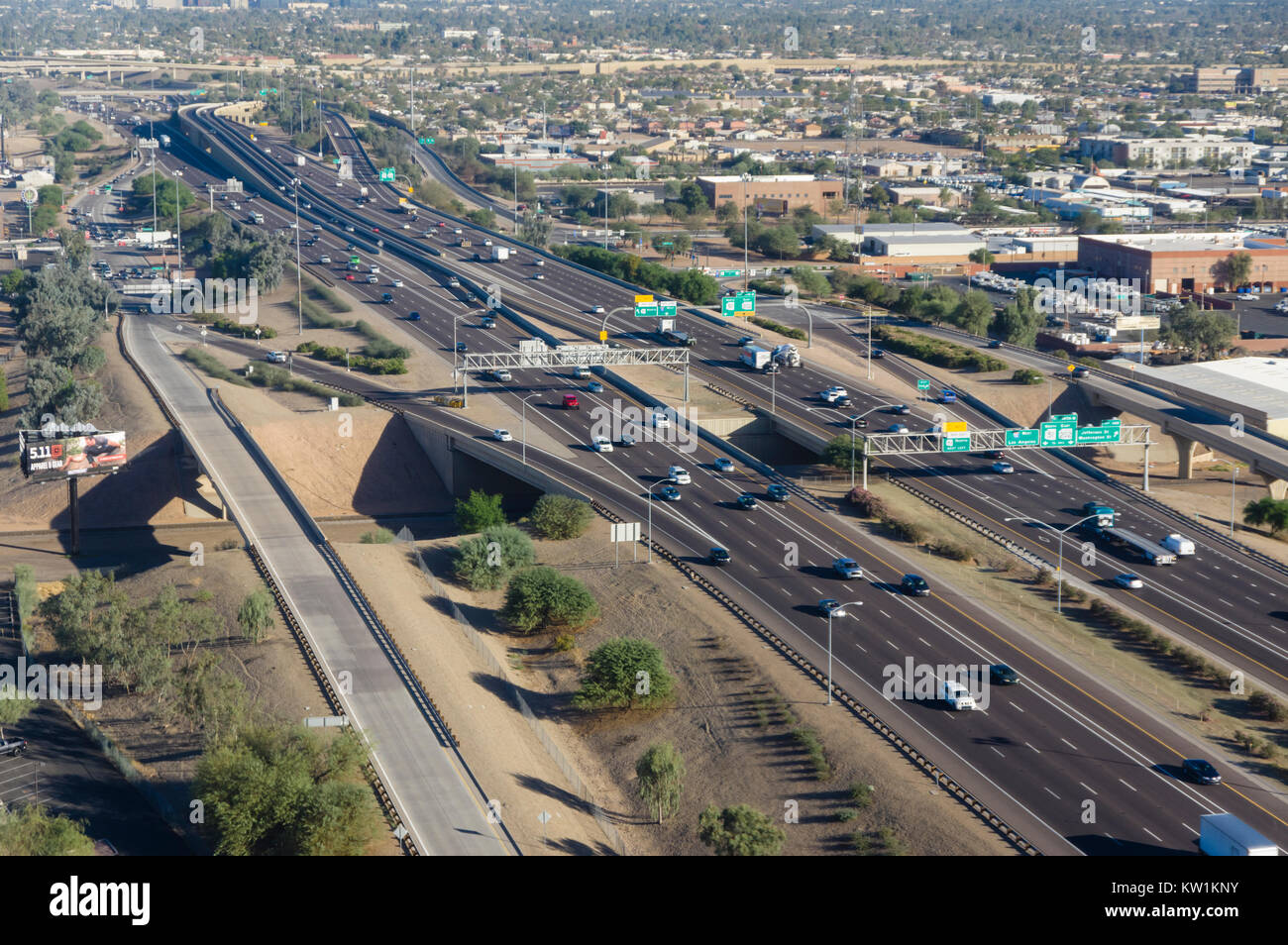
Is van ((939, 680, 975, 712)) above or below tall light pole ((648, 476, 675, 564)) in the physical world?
below

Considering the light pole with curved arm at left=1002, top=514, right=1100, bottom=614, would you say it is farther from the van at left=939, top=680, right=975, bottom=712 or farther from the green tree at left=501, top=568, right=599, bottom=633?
the green tree at left=501, top=568, right=599, bottom=633

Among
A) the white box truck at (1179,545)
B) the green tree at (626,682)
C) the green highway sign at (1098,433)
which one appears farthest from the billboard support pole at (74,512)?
the white box truck at (1179,545)

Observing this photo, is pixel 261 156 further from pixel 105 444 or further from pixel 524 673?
pixel 524 673

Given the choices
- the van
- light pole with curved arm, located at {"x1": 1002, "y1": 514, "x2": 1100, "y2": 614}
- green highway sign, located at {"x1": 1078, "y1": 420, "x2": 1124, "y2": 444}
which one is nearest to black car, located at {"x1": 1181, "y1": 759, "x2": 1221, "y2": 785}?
the van

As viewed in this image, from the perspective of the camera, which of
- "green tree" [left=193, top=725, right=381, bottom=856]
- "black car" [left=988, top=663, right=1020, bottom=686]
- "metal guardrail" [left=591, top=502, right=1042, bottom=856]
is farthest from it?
"black car" [left=988, top=663, right=1020, bottom=686]

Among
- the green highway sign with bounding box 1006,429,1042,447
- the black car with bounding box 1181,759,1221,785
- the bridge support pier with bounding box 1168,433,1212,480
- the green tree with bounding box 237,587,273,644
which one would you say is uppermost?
the green highway sign with bounding box 1006,429,1042,447

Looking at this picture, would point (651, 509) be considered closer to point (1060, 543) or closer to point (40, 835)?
point (1060, 543)

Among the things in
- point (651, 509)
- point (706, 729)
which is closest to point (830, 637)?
point (706, 729)
